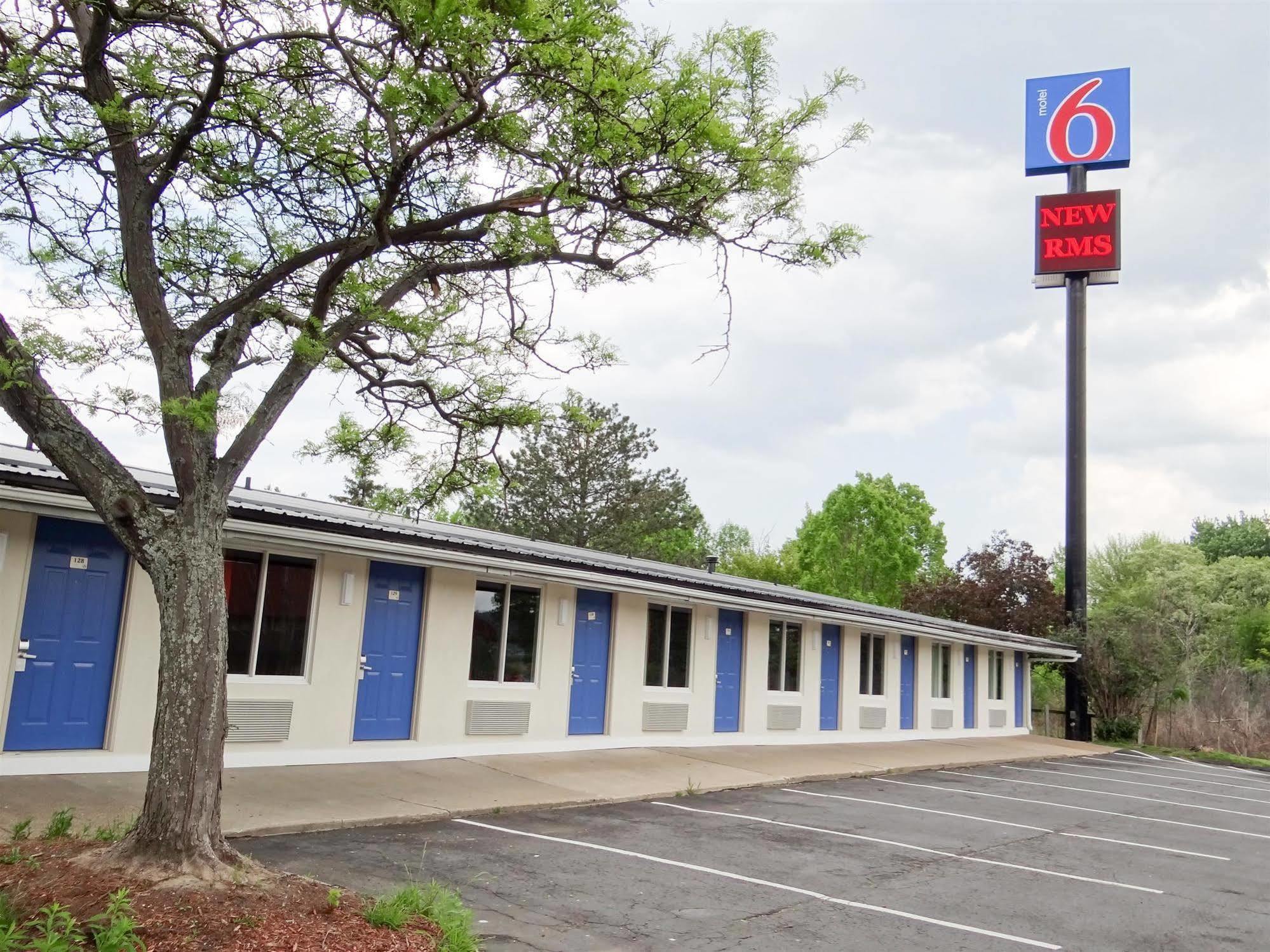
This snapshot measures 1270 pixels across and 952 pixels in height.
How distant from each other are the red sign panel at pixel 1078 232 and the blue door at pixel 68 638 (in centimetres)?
3108

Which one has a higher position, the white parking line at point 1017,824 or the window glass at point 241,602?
the window glass at point 241,602

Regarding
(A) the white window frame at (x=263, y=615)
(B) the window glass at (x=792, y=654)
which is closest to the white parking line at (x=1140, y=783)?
(B) the window glass at (x=792, y=654)

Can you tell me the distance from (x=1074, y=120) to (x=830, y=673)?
23.3 m

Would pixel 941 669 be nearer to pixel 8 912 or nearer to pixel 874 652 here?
pixel 874 652

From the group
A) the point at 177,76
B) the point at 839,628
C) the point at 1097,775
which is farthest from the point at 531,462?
the point at 177,76

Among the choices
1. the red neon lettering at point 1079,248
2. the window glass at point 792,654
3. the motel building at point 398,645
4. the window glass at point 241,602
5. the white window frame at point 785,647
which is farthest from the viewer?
the red neon lettering at point 1079,248

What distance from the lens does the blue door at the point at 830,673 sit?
21.6 metres

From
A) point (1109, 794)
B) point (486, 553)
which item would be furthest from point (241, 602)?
point (1109, 794)

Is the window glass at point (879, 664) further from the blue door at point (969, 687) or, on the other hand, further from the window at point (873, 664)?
the blue door at point (969, 687)

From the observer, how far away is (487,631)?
48.6ft

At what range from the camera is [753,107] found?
8.12m

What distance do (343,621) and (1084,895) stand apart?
8714 mm

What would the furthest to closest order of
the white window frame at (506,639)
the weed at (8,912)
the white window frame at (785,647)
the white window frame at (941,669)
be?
the white window frame at (941,669), the white window frame at (785,647), the white window frame at (506,639), the weed at (8,912)

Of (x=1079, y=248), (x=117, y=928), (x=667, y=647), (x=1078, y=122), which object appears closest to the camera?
(x=117, y=928)
